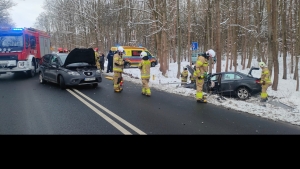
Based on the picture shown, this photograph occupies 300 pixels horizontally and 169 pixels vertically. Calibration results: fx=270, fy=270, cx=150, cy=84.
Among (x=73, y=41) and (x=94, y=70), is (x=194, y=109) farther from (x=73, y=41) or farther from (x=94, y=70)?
(x=73, y=41)

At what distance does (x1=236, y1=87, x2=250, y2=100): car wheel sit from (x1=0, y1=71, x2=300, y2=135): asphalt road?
155 inches

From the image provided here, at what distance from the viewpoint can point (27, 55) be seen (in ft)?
52.3

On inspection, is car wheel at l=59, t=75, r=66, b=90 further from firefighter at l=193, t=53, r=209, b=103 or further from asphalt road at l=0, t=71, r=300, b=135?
firefighter at l=193, t=53, r=209, b=103

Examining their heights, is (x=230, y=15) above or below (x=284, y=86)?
above

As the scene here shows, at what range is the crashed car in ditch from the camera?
12609mm

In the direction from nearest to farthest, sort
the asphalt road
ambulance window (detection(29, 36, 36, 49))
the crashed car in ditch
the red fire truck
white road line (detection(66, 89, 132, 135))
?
white road line (detection(66, 89, 132, 135)) → the asphalt road → the crashed car in ditch → the red fire truck → ambulance window (detection(29, 36, 36, 49))

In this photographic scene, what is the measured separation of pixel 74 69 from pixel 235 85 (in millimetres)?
7505

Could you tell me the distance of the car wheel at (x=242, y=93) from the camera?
41.6 feet

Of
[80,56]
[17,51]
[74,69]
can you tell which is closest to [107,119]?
[74,69]

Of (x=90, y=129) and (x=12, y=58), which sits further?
(x=12, y=58)

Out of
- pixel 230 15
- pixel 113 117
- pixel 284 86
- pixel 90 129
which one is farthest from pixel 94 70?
pixel 230 15

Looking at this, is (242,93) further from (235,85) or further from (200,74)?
(200,74)

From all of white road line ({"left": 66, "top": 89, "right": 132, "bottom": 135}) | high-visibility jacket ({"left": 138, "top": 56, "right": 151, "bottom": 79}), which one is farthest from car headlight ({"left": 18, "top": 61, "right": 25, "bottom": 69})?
high-visibility jacket ({"left": 138, "top": 56, "right": 151, "bottom": 79})
